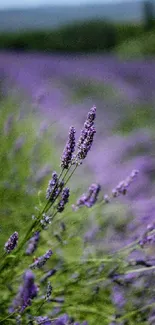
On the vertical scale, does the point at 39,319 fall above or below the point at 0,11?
below

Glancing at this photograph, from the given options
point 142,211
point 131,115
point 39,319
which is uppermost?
point 131,115

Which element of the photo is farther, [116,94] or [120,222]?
[116,94]

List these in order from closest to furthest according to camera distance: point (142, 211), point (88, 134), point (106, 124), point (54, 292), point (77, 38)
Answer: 1. point (88, 134)
2. point (54, 292)
3. point (142, 211)
4. point (106, 124)
5. point (77, 38)

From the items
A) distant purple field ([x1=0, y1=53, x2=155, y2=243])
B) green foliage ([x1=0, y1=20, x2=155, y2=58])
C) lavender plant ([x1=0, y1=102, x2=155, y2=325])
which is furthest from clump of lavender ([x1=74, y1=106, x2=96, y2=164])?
green foliage ([x1=0, y1=20, x2=155, y2=58])

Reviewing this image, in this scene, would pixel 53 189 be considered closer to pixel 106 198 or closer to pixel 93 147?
pixel 106 198

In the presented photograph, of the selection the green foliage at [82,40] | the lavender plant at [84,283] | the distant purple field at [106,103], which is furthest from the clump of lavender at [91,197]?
the green foliage at [82,40]

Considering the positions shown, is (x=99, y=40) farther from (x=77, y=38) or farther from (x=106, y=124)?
(x=106, y=124)

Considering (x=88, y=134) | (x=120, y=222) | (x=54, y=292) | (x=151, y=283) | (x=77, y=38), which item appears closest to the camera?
(x=88, y=134)

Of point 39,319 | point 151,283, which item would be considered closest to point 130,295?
point 151,283

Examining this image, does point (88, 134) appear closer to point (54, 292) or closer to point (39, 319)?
point (39, 319)
